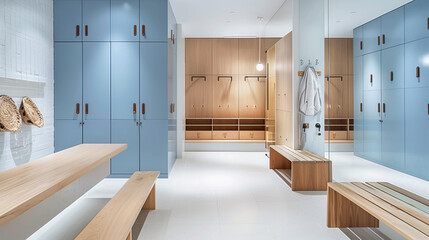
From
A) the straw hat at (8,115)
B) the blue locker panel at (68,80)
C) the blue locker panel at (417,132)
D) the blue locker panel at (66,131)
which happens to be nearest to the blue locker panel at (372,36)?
the blue locker panel at (417,132)

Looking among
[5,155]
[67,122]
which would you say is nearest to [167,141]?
[67,122]

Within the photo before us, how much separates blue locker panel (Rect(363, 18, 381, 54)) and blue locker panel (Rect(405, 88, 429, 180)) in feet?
2.10

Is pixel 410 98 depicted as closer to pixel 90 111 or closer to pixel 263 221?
pixel 263 221

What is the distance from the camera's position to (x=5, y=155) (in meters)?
3.73

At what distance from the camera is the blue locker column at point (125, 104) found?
4902mm

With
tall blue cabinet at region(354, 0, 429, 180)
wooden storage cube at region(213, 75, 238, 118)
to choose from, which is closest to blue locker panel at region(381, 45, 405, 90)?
tall blue cabinet at region(354, 0, 429, 180)

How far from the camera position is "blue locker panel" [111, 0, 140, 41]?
487 cm

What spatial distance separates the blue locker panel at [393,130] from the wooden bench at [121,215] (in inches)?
85.3

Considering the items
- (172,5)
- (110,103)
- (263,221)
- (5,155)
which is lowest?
(263,221)

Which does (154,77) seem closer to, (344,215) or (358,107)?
(358,107)

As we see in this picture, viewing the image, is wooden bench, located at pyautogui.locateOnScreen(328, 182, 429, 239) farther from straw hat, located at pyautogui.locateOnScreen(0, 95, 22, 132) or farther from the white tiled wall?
the white tiled wall

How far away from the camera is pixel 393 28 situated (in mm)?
2529

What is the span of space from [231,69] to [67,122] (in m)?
4.58

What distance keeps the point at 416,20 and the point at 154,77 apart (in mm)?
3607
